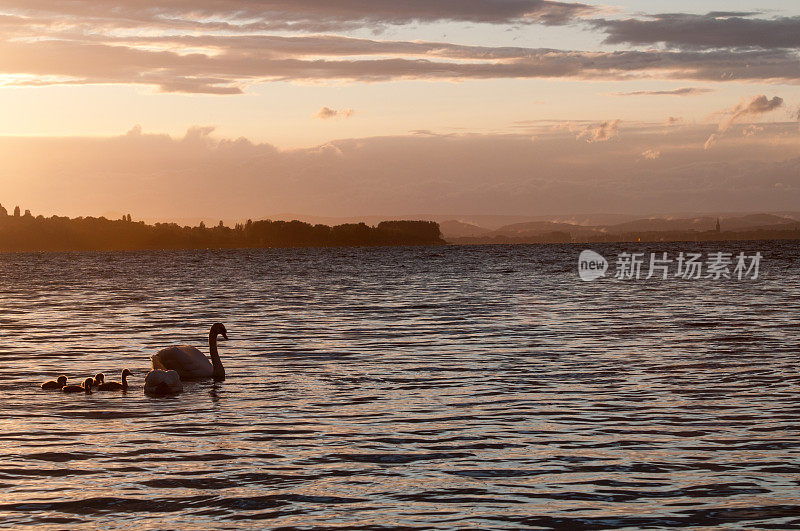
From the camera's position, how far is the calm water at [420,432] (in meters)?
14.9

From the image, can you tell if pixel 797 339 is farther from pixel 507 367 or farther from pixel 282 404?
pixel 282 404

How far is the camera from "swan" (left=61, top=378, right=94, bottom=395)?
86.4 ft

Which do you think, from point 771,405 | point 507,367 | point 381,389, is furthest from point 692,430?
point 507,367

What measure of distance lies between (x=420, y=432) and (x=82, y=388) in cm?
1024

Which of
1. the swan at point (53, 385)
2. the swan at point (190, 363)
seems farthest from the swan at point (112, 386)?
the swan at point (190, 363)

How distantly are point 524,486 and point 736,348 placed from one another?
21917mm

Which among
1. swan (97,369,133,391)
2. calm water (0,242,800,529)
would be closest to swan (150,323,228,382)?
calm water (0,242,800,529)

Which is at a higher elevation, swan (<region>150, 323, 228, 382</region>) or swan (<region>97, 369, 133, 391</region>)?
swan (<region>150, 323, 228, 382</region>)

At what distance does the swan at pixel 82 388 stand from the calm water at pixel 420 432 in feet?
1.52

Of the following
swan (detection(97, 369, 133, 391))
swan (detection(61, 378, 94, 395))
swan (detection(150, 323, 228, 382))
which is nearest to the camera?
swan (detection(61, 378, 94, 395))

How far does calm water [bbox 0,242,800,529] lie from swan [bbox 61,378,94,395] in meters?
0.46

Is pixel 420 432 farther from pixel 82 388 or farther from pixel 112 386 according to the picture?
pixel 82 388

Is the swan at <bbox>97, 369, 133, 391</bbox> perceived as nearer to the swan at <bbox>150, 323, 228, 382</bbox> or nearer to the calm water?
the calm water

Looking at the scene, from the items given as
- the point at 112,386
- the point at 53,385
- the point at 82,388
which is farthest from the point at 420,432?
the point at 53,385
